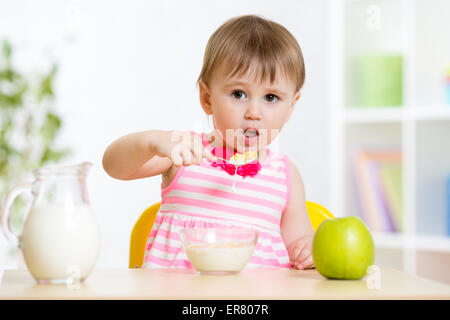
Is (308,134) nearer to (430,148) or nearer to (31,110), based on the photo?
(430,148)

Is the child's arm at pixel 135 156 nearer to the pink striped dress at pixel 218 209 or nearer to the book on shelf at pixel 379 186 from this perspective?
the pink striped dress at pixel 218 209

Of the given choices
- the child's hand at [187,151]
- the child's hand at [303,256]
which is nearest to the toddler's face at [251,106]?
the child's hand at [303,256]

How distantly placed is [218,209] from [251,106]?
0.24 m

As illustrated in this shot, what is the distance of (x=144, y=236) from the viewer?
4.58 ft

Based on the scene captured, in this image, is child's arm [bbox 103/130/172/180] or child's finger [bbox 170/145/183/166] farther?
child's arm [bbox 103/130/172/180]

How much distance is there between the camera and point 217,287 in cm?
73

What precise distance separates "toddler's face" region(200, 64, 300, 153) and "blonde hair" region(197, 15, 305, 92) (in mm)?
16

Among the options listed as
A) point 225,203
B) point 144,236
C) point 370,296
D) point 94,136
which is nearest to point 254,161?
point 225,203

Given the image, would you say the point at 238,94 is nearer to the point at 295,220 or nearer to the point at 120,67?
Result: the point at 295,220

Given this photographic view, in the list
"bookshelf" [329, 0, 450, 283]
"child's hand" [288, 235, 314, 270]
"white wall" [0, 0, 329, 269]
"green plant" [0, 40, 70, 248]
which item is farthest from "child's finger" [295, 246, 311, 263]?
"green plant" [0, 40, 70, 248]

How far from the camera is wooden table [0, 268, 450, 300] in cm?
68

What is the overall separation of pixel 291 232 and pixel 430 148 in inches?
60.8

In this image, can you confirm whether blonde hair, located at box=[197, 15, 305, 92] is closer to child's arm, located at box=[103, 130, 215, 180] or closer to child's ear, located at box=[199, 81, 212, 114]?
child's ear, located at box=[199, 81, 212, 114]

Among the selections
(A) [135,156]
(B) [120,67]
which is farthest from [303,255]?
(B) [120,67]
